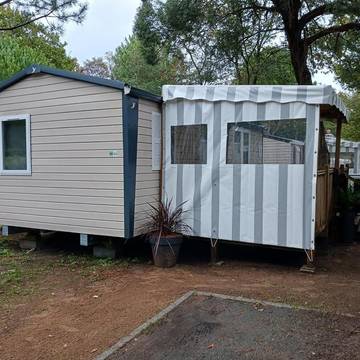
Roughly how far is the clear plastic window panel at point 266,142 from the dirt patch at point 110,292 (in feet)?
4.56

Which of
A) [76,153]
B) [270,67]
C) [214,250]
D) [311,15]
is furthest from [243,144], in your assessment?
[270,67]

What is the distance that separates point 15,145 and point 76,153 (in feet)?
4.31

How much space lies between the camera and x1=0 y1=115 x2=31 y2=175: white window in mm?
6371

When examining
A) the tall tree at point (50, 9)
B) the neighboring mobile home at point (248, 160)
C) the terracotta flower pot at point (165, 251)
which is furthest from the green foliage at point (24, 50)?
the terracotta flower pot at point (165, 251)

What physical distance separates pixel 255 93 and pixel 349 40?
241 inches

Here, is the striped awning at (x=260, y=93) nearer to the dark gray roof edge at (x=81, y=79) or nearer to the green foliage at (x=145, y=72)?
the dark gray roof edge at (x=81, y=79)

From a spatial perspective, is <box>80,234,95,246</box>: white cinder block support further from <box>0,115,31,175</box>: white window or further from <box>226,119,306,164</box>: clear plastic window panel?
<box>226,119,306,164</box>: clear plastic window panel

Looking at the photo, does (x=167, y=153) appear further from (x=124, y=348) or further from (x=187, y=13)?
(x=187, y=13)

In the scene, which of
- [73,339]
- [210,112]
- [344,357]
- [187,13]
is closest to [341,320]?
[344,357]

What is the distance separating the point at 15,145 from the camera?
6.58 metres

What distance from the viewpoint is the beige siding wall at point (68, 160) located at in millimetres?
5555

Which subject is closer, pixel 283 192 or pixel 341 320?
pixel 341 320

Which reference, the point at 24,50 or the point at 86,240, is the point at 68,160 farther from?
the point at 24,50

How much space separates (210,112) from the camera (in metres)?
5.65
